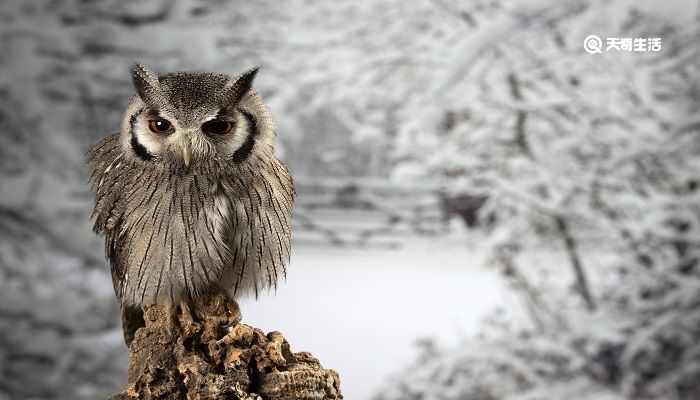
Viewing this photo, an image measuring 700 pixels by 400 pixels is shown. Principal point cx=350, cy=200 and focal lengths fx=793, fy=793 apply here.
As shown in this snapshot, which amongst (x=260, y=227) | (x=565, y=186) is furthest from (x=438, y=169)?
(x=260, y=227)

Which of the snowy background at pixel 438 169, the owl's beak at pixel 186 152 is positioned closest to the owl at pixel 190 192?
the owl's beak at pixel 186 152

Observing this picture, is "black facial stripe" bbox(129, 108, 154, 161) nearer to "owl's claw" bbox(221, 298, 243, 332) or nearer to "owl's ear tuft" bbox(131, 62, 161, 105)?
"owl's ear tuft" bbox(131, 62, 161, 105)

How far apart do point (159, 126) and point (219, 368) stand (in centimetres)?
47

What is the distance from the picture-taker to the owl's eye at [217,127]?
151 centimetres

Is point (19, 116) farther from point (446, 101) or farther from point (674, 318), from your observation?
point (674, 318)

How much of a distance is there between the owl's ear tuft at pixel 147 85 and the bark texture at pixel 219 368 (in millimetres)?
426

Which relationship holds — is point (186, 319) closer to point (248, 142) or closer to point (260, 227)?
point (260, 227)

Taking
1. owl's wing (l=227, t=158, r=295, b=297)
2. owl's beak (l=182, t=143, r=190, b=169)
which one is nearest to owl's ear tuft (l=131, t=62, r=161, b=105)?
owl's beak (l=182, t=143, r=190, b=169)

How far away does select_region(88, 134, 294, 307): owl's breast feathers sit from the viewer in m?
1.59

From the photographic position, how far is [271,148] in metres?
1.68

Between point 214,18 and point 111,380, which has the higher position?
point 214,18

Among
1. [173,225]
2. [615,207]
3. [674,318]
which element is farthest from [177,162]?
[674,318]

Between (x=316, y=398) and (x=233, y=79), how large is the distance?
63 cm

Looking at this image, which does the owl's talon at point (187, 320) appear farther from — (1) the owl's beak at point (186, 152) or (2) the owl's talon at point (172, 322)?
(1) the owl's beak at point (186, 152)
